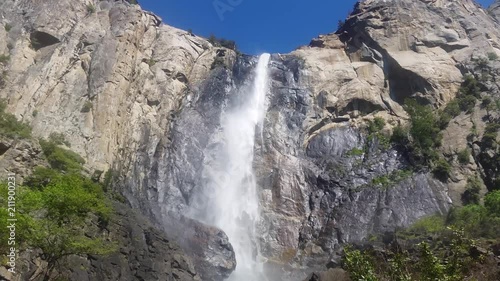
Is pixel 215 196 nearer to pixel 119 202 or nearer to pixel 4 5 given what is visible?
pixel 119 202

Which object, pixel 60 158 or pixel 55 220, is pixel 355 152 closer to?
pixel 60 158

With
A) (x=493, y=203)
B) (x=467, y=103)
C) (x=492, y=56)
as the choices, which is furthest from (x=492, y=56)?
(x=493, y=203)

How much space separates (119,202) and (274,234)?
10341 mm

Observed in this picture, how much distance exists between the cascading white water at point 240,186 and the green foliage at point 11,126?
1265 centimetres

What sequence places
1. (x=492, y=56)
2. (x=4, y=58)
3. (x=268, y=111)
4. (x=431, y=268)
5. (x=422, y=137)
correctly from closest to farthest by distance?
1. (x=431, y=268)
2. (x=4, y=58)
3. (x=422, y=137)
4. (x=268, y=111)
5. (x=492, y=56)

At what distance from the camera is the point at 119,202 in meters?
27.4

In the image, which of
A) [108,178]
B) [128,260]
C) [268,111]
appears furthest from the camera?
[268,111]

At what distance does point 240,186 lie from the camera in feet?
115

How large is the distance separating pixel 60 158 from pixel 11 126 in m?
3.59

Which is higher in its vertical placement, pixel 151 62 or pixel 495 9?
pixel 495 9

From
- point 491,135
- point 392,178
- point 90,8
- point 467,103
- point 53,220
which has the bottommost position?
point 53,220

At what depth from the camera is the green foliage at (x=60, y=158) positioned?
27.5 metres

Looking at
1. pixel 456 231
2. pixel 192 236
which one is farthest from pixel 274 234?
pixel 456 231

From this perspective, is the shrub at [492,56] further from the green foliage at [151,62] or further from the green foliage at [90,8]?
the green foliage at [90,8]
